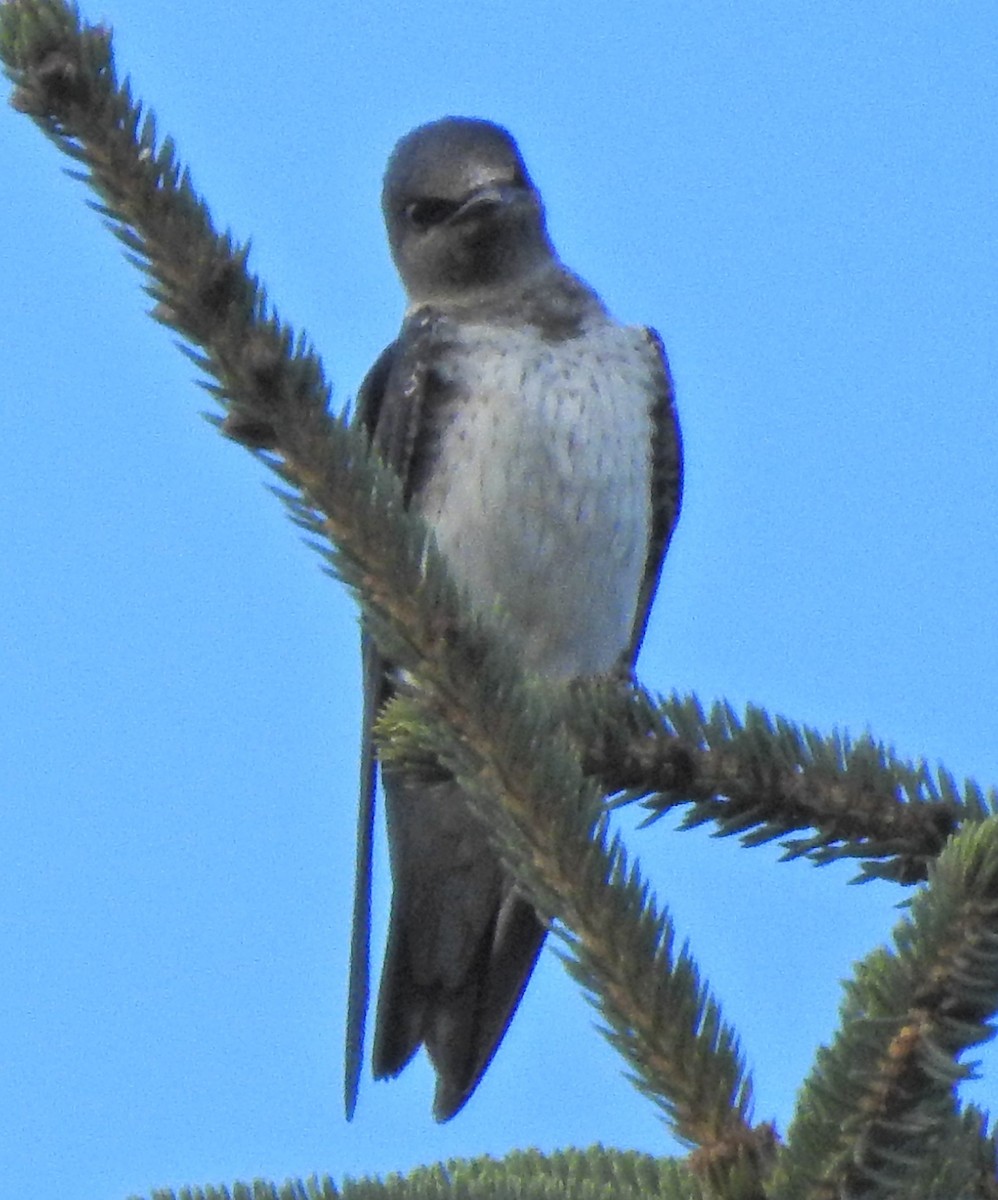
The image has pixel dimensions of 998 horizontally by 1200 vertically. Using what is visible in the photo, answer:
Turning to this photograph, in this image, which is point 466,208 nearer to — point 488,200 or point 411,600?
Answer: point 488,200

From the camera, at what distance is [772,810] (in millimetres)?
2078

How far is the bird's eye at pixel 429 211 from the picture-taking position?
5348mm

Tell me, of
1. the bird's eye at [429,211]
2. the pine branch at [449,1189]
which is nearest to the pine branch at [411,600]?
the pine branch at [449,1189]

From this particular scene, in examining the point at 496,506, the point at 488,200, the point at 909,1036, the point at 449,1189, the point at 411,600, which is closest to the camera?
the point at 909,1036

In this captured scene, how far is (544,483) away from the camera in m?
4.57

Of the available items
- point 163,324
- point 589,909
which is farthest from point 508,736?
point 163,324

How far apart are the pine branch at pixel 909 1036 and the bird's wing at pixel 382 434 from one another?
2655 millimetres

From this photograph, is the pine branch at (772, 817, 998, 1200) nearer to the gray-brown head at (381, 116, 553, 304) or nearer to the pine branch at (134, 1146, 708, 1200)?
the pine branch at (134, 1146, 708, 1200)

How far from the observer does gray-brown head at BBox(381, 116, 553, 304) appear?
206 inches

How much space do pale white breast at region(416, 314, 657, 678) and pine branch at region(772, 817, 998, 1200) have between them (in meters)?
3.13

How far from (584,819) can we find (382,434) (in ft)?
10.3

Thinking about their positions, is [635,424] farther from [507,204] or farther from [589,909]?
[589,909]

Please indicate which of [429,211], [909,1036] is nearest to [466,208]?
[429,211]

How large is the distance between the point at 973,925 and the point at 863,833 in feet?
2.34
